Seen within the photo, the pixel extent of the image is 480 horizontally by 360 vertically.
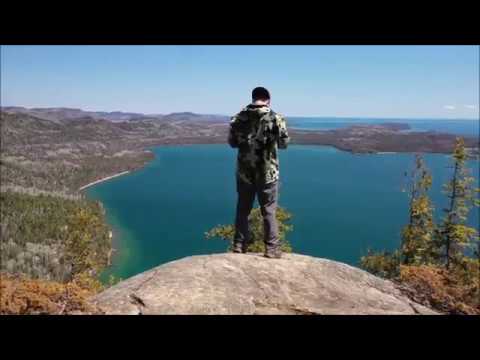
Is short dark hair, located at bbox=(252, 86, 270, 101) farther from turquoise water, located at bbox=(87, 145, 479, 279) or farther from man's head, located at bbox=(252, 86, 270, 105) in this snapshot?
turquoise water, located at bbox=(87, 145, 479, 279)

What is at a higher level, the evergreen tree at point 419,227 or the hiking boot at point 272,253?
the hiking boot at point 272,253

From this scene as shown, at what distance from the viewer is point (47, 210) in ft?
375

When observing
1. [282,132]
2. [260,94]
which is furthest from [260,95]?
[282,132]

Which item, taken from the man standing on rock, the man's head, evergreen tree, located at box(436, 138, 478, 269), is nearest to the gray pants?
the man standing on rock

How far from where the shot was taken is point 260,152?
19.2 ft

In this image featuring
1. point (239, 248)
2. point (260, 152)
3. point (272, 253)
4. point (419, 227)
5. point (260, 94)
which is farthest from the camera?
point (419, 227)


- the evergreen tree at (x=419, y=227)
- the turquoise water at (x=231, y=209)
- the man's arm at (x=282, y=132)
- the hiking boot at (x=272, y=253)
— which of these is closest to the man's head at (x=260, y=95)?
the man's arm at (x=282, y=132)

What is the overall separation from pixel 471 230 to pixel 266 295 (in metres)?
23.2

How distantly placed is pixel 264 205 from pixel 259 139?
0.93 metres

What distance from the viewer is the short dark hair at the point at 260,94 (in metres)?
5.71

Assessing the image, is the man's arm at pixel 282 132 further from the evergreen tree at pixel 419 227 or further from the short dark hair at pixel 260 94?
the evergreen tree at pixel 419 227

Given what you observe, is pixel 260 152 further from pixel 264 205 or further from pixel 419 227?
pixel 419 227

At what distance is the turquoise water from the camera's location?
274 feet
